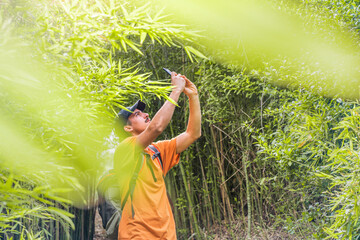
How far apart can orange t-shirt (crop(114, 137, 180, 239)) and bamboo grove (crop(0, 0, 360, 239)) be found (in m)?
0.22

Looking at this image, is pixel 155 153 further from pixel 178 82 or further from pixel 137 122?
pixel 178 82

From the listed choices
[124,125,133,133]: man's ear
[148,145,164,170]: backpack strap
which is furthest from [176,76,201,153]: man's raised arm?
[124,125,133,133]: man's ear

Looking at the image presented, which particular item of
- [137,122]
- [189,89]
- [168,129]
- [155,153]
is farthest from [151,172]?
[168,129]

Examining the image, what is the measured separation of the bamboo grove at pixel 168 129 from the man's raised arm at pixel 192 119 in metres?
0.19

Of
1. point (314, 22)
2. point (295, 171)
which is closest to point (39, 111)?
point (314, 22)

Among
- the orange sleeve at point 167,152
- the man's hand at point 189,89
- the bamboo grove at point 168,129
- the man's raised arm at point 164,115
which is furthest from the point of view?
the orange sleeve at point 167,152

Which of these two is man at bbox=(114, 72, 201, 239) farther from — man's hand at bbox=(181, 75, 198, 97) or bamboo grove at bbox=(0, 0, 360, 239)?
bamboo grove at bbox=(0, 0, 360, 239)

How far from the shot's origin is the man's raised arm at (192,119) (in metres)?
2.32

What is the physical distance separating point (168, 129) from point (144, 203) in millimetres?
2211

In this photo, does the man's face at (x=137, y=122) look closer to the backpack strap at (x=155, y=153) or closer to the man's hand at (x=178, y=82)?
the backpack strap at (x=155, y=153)

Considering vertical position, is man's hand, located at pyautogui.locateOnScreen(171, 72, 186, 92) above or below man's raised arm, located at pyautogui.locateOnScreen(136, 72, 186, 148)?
above

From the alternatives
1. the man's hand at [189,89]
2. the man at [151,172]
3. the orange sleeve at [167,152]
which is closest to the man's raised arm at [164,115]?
the man at [151,172]

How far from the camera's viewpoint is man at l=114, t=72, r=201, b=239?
6.95 feet

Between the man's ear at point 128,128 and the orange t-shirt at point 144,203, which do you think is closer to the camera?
the orange t-shirt at point 144,203
